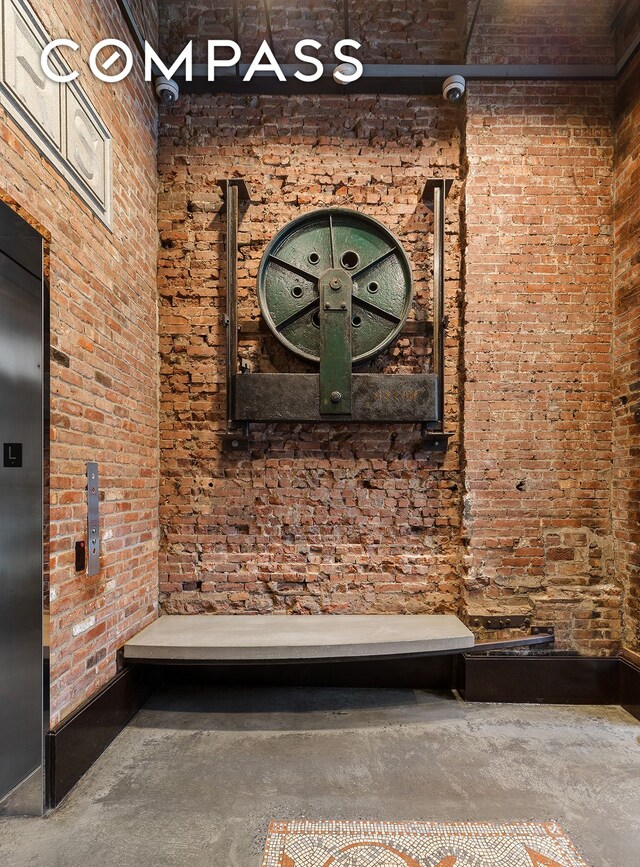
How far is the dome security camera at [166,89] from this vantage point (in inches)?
122

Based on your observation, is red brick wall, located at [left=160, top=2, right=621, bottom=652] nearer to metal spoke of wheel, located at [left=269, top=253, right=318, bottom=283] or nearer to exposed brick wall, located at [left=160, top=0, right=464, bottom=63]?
exposed brick wall, located at [left=160, top=0, right=464, bottom=63]

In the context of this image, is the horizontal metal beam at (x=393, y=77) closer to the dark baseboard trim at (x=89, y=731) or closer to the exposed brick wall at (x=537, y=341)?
the exposed brick wall at (x=537, y=341)

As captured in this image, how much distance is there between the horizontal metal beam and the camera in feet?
10.3

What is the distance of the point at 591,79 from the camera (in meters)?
Answer: 3.19

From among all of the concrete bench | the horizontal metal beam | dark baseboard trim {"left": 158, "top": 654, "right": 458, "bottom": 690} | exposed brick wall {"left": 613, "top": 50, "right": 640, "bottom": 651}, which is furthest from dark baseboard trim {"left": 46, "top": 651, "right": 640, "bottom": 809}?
the horizontal metal beam

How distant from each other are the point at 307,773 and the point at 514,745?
1.17 meters

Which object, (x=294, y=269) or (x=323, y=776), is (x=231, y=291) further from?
(x=323, y=776)

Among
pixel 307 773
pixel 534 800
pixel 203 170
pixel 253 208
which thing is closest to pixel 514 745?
pixel 534 800

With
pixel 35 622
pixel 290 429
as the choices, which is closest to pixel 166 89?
pixel 290 429

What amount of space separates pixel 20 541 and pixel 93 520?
421mm

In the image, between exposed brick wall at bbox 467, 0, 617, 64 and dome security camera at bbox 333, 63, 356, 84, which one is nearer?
dome security camera at bbox 333, 63, 356, 84

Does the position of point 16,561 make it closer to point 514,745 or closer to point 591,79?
point 514,745

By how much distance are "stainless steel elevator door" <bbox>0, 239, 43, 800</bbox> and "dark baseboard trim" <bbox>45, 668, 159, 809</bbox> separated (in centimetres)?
9

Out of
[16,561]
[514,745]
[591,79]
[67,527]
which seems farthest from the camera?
[591,79]
